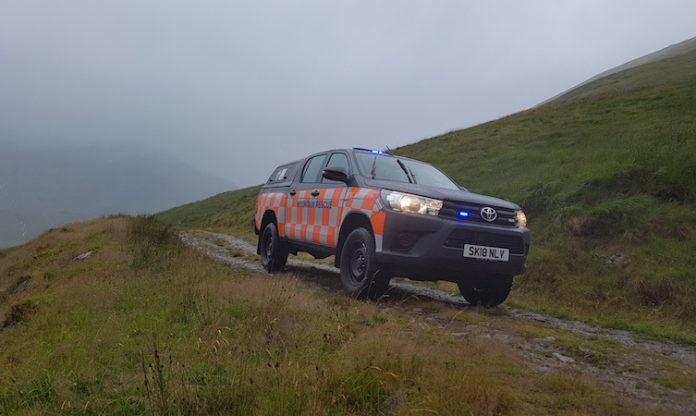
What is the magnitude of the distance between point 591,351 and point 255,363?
9.21 ft

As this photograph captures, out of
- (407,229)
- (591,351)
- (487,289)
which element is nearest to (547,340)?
(591,351)

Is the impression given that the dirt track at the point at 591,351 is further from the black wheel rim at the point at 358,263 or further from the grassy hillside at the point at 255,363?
the black wheel rim at the point at 358,263

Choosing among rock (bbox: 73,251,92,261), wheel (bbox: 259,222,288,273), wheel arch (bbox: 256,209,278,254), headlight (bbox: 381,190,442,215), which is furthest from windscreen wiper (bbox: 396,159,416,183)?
rock (bbox: 73,251,92,261)

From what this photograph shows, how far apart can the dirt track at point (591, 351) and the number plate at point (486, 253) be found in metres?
0.69

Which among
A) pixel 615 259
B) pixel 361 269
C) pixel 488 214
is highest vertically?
pixel 488 214

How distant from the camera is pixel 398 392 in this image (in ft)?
Answer: 9.20

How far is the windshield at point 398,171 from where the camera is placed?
6.65 m

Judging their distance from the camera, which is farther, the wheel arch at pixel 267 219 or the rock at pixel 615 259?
the wheel arch at pixel 267 219

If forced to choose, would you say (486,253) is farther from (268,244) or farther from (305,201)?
(268,244)

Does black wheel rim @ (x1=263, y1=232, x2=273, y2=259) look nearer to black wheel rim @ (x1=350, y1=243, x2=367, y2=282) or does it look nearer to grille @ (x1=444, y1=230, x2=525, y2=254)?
black wheel rim @ (x1=350, y1=243, x2=367, y2=282)

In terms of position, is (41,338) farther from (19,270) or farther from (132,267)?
(19,270)

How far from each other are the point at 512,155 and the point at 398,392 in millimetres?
16432

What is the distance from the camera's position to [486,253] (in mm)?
5602

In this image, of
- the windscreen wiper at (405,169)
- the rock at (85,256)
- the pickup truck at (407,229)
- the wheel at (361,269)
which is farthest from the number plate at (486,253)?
the rock at (85,256)
